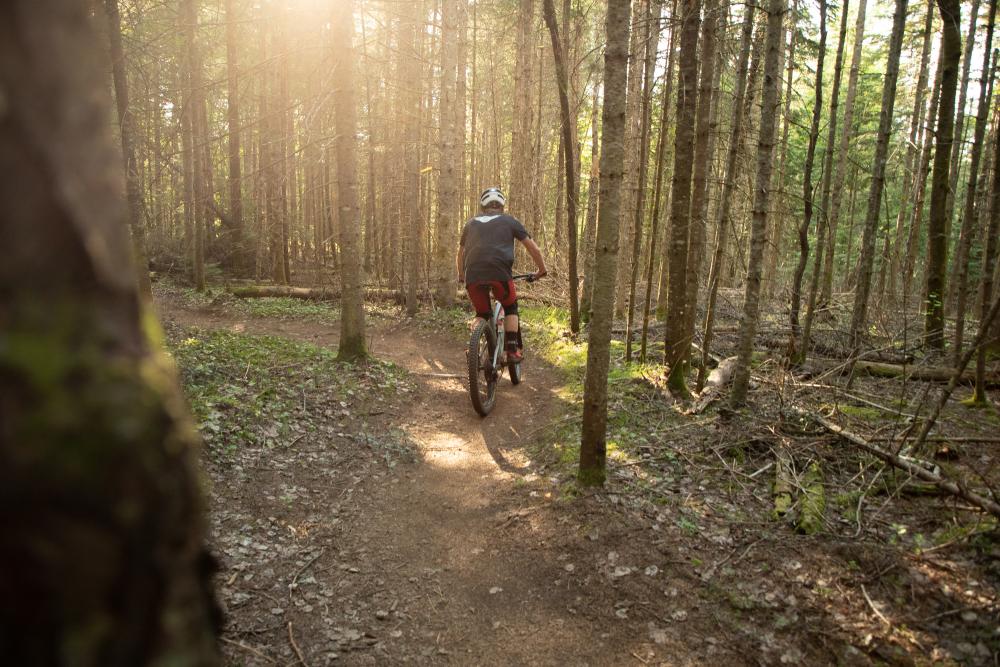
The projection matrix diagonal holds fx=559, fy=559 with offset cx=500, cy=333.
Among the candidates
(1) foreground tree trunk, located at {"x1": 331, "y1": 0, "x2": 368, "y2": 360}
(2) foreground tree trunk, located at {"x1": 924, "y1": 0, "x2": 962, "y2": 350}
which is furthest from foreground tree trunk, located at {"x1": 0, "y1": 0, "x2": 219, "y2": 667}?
(2) foreground tree trunk, located at {"x1": 924, "y1": 0, "x2": 962, "y2": 350}

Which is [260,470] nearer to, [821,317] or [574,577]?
[574,577]

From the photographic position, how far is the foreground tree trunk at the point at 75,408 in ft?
1.86

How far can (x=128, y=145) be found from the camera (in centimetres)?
776

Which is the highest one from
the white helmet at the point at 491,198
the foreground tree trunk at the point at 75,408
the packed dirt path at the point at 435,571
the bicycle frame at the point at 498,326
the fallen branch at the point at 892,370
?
the white helmet at the point at 491,198

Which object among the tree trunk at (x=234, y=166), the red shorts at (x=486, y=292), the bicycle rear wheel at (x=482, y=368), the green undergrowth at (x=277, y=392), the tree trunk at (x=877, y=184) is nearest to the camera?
the green undergrowth at (x=277, y=392)

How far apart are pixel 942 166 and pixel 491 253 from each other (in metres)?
8.30

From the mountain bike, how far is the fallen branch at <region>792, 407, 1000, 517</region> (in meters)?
3.54

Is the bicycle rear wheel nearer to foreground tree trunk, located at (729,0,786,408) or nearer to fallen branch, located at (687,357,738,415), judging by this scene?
fallen branch, located at (687,357,738,415)

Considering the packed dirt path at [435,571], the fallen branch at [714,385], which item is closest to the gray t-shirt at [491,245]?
the packed dirt path at [435,571]

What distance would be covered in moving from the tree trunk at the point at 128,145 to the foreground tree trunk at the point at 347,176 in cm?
271

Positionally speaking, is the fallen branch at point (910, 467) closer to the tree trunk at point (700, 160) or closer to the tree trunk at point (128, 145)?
the tree trunk at point (700, 160)

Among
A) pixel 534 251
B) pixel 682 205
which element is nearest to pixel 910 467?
pixel 682 205

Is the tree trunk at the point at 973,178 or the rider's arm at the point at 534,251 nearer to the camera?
the rider's arm at the point at 534,251

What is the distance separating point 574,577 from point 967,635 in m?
2.21
